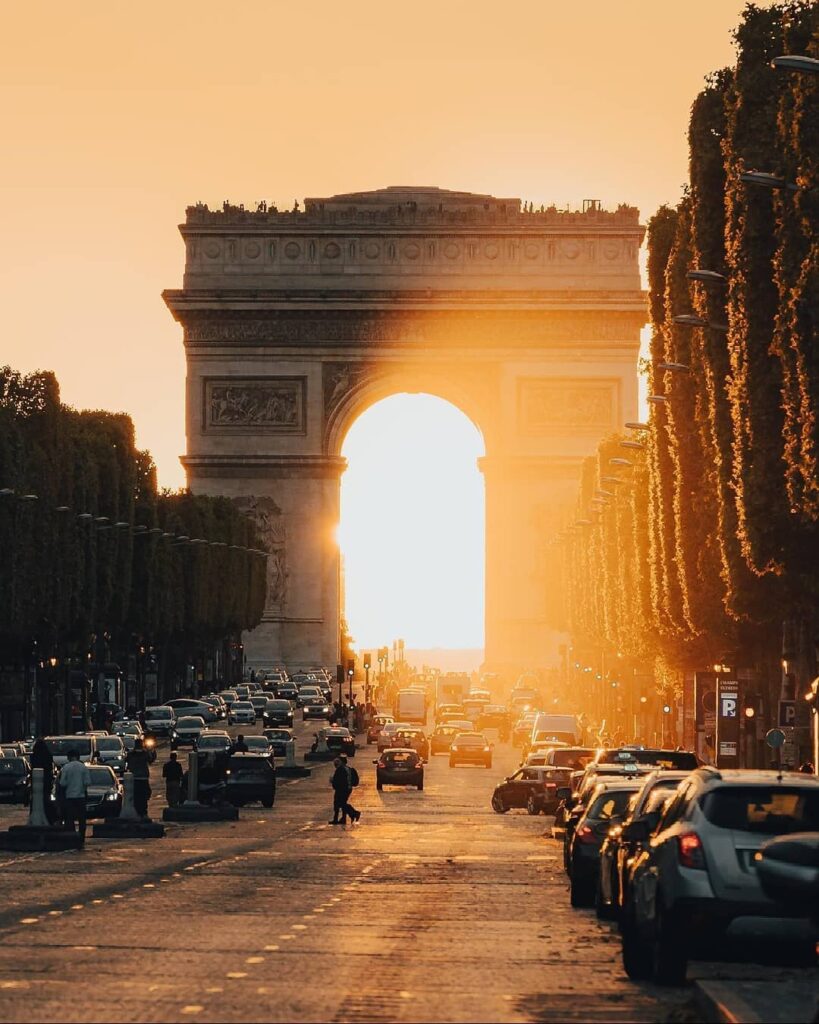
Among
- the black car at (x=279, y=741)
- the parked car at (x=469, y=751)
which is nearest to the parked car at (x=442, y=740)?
the black car at (x=279, y=741)

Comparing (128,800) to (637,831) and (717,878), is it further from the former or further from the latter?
(717,878)

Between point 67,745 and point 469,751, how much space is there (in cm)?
2934

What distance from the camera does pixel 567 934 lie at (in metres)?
25.8

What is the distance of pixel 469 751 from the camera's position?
304ft

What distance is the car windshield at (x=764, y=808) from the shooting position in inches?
790

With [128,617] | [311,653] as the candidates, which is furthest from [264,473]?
[128,617]

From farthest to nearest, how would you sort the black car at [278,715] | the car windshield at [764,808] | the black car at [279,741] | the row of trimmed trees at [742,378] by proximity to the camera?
the black car at [278,715]
the black car at [279,741]
the row of trimmed trees at [742,378]
the car windshield at [764,808]

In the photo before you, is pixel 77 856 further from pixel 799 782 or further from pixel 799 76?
pixel 799 782

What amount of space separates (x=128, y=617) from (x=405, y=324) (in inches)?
2216

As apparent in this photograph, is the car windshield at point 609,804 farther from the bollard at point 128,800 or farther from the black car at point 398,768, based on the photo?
the black car at point 398,768

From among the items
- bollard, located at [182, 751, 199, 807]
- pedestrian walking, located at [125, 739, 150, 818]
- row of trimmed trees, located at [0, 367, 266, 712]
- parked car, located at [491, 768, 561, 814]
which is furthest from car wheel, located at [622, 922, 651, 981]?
row of trimmed trees, located at [0, 367, 266, 712]

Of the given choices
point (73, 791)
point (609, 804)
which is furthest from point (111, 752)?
point (609, 804)

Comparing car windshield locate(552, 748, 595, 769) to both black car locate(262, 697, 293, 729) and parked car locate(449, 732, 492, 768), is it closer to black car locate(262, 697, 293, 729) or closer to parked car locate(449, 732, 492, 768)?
parked car locate(449, 732, 492, 768)

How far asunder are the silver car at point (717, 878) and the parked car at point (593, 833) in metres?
8.24
